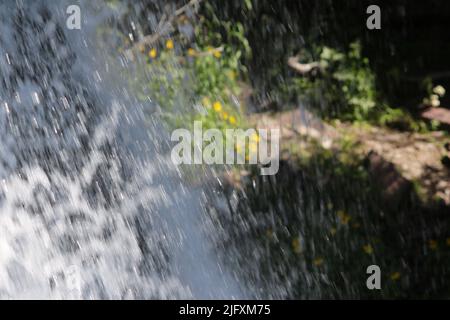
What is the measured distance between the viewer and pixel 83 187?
12.3 feet

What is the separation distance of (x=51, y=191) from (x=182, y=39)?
4.88 ft

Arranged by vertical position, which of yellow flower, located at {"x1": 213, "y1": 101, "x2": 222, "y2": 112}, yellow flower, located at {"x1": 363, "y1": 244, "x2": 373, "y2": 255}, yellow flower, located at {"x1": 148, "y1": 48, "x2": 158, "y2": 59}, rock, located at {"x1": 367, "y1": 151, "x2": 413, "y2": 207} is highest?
yellow flower, located at {"x1": 148, "y1": 48, "x2": 158, "y2": 59}

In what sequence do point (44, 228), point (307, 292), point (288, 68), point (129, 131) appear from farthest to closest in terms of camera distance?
point (288, 68), point (129, 131), point (44, 228), point (307, 292)

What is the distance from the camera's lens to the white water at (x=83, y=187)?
3.33 meters

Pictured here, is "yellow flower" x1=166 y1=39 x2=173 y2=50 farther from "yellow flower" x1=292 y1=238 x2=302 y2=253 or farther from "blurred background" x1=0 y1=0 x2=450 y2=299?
"yellow flower" x1=292 y1=238 x2=302 y2=253

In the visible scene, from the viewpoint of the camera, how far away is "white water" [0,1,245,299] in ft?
10.9

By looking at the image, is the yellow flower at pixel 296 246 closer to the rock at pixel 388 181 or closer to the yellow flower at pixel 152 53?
the rock at pixel 388 181

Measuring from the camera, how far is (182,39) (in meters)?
4.41

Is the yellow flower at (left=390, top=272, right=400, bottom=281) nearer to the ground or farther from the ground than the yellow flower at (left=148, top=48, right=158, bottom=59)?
nearer to the ground

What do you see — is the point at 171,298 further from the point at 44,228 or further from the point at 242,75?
the point at 242,75

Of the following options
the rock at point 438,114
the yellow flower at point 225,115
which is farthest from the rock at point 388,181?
the yellow flower at point 225,115

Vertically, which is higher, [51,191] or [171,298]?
[51,191]

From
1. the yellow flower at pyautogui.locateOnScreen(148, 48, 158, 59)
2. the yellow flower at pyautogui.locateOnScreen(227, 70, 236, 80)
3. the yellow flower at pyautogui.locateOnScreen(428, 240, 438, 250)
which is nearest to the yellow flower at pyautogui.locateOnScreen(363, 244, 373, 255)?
the yellow flower at pyautogui.locateOnScreen(428, 240, 438, 250)
